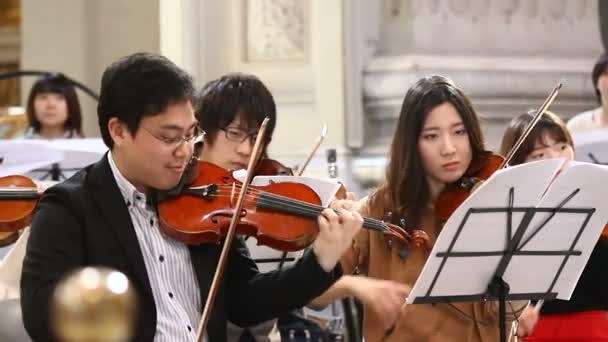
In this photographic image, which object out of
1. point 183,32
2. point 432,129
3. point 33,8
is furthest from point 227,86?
point 33,8

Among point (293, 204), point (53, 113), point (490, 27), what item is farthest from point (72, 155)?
point (490, 27)

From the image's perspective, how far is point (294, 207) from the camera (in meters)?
1.91

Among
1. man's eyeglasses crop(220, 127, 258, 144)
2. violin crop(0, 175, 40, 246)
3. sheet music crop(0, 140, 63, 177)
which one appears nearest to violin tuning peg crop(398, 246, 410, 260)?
man's eyeglasses crop(220, 127, 258, 144)

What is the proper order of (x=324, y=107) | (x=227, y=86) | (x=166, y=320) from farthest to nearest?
(x=324, y=107) → (x=227, y=86) → (x=166, y=320)

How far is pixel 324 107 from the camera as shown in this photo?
3.79m

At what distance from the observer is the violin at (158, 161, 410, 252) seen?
1.84 meters

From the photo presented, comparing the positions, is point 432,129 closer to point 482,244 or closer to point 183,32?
point 482,244

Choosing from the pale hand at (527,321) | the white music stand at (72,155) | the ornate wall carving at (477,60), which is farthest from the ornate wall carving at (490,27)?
the pale hand at (527,321)

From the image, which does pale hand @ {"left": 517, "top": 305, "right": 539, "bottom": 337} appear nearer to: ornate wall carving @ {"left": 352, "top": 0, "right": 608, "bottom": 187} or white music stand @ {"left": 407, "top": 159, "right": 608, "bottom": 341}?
white music stand @ {"left": 407, "top": 159, "right": 608, "bottom": 341}

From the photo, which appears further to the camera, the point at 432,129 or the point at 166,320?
the point at 432,129

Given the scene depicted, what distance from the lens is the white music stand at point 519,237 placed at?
1803 millimetres

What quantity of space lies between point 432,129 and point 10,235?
983 millimetres

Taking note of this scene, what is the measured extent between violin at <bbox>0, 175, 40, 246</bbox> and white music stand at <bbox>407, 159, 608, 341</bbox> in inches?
38.7

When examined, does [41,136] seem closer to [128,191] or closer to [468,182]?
[468,182]
